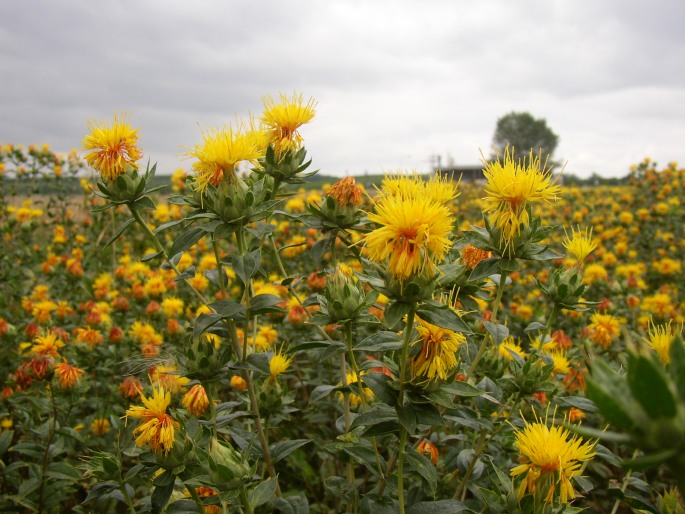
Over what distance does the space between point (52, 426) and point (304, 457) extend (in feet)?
4.93

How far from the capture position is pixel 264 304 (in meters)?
1.63

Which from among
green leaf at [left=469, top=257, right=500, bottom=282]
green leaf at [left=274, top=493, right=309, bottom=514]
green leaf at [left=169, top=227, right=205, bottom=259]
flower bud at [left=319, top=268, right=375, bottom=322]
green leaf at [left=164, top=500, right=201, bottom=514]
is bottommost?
green leaf at [left=274, top=493, right=309, bottom=514]

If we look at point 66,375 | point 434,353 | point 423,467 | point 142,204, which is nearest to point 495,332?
point 434,353

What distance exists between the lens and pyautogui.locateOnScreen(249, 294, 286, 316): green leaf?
1.61 meters

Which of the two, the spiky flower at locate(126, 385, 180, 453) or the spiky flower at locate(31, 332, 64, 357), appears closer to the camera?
the spiky flower at locate(126, 385, 180, 453)

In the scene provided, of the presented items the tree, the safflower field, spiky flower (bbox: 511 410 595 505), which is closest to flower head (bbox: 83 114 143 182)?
the safflower field

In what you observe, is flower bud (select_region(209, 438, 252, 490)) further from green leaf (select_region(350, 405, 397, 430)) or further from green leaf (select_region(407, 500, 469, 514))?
green leaf (select_region(407, 500, 469, 514))

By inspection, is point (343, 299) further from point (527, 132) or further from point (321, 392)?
point (527, 132)

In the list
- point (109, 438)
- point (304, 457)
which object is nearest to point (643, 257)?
point (304, 457)

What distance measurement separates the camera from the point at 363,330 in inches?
141

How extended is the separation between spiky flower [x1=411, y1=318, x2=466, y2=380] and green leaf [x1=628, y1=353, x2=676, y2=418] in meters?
0.65

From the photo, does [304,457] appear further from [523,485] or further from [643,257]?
[643,257]

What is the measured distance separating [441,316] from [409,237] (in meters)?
0.22

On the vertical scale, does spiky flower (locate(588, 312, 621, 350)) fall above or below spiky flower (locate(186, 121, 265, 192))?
below
